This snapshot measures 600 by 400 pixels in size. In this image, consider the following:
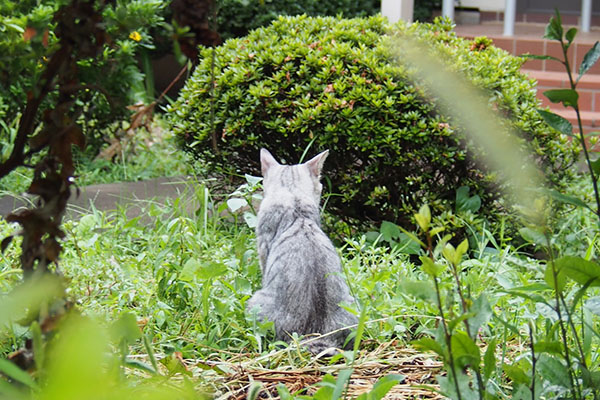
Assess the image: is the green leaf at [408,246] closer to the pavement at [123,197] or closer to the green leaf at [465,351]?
the pavement at [123,197]

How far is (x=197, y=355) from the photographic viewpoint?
9.25 ft

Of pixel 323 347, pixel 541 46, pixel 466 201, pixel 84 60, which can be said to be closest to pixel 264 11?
pixel 541 46

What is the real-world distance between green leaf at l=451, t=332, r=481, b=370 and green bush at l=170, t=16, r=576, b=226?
8.77 ft

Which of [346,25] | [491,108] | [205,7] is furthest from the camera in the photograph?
[346,25]

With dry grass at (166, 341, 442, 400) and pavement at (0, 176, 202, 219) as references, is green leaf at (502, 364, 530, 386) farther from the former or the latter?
pavement at (0, 176, 202, 219)

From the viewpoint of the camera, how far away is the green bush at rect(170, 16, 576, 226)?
168 inches

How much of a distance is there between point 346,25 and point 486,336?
8.26 feet

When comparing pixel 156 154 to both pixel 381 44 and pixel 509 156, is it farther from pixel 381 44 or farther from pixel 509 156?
pixel 509 156

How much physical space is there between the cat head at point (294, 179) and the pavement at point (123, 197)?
1.08 metres

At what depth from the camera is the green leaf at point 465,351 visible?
1515 mm

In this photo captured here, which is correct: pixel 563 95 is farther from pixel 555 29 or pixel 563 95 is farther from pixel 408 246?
pixel 408 246

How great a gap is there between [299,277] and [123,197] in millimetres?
2768

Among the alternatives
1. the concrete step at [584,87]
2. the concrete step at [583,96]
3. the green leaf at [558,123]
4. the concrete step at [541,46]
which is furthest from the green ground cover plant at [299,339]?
the concrete step at [541,46]

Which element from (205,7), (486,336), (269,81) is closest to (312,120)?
(269,81)
